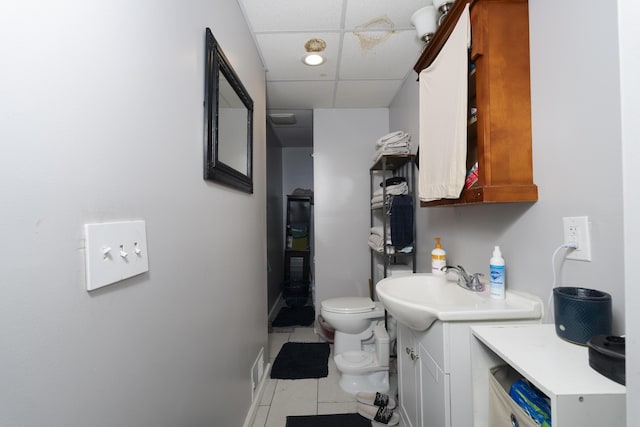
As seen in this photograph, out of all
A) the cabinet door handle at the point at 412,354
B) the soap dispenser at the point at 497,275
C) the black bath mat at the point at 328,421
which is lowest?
the black bath mat at the point at 328,421

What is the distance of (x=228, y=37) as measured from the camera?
1.24 m

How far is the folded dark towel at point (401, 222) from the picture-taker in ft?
6.44

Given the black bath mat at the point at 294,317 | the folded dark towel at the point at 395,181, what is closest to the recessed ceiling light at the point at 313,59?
the folded dark towel at the point at 395,181

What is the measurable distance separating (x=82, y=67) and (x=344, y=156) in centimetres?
239

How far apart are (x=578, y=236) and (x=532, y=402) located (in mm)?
468

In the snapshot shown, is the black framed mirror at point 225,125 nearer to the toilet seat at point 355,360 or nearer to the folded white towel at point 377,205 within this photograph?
the folded white towel at point 377,205

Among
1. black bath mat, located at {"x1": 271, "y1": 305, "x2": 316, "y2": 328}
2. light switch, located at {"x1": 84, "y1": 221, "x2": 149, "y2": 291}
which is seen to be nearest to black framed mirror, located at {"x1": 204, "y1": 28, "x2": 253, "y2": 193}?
light switch, located at {"x1": 84, "y1": 221, "x2": 149, "y2": 291}

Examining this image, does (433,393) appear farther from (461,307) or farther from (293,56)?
(293,56)

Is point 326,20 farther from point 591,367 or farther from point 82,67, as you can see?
point 591,367

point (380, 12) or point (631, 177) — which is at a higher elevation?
point (380, 12)

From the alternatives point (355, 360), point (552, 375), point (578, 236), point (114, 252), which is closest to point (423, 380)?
point (552, 375)

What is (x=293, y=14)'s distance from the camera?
1.43 meters

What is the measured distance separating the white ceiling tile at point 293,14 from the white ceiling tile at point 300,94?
67 cm

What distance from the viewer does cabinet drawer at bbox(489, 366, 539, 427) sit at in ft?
2.04
